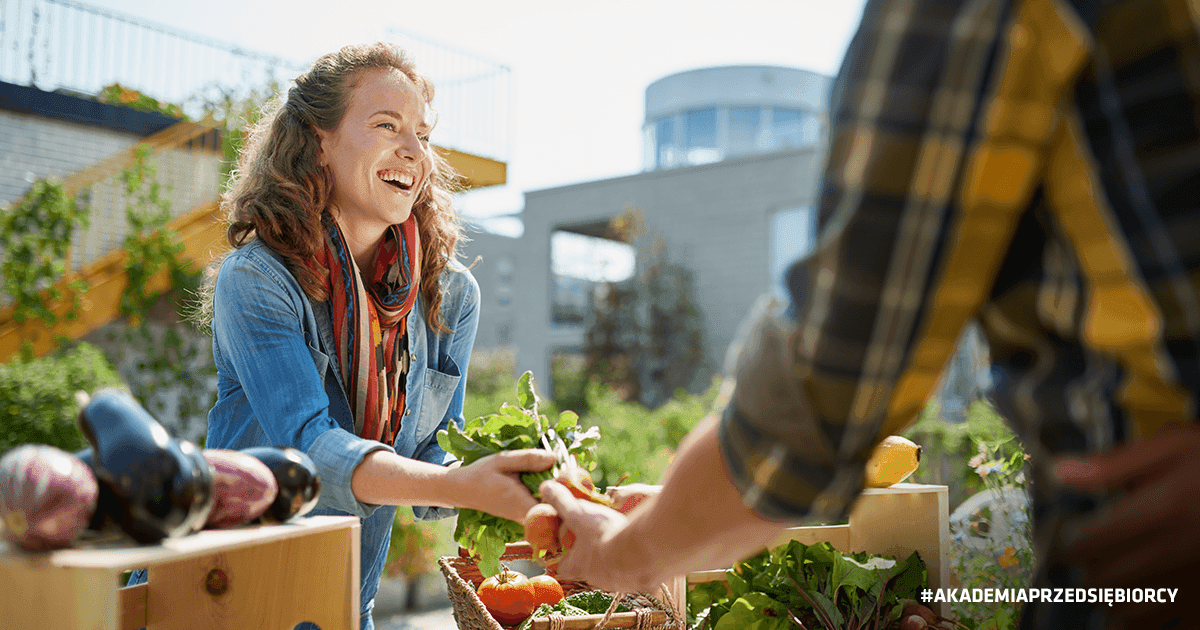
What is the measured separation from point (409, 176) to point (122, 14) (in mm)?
9069

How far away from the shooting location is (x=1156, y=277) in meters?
0.57

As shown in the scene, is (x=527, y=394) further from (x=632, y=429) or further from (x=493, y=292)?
(x=493, y=292)

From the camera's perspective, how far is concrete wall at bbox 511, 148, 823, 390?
12000 millimetres

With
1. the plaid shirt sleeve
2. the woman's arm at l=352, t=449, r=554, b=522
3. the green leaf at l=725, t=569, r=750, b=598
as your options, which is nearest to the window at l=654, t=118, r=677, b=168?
the green leaf at l=725, t=569, r=750, b=598

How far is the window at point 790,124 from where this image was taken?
19.4 metres

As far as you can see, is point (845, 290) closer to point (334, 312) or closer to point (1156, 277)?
point (1156, 277)

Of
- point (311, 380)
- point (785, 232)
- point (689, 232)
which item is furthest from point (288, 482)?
point (689, 232)

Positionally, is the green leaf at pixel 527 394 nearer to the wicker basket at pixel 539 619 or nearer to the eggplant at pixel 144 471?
the wicker basket at pixel 539 619

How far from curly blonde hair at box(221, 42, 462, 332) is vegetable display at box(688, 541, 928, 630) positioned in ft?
3.07

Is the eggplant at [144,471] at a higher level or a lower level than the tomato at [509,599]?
higher

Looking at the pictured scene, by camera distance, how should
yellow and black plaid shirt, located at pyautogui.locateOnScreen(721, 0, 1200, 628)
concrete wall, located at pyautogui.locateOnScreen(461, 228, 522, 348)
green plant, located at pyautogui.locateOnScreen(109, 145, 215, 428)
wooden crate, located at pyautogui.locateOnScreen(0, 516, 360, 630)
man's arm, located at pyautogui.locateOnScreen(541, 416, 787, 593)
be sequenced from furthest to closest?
concrete wall, located at pyautogui.locateOnScreen(461, 228, 522, 348) < green plant, located at pyautogui.locateOnScreen(109, 145, 215, 428) < wooden crate, located at pyautogui.locateOnScreen(0, 516, 360, 630) < man's arm, located at pyautogui.locateOnScreen(541, 416, 787, 593) < yellow and black plaid shirt, located at pyautogui.locateOnScreen(721, 0, 1200, 628)

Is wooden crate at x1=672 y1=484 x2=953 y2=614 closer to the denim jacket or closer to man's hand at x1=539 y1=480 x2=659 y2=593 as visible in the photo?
the denim jacket

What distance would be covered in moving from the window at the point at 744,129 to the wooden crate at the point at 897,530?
17321 mm

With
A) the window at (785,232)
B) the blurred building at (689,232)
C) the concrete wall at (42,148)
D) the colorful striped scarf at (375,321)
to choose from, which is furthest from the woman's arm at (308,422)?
the window at (785,232)
